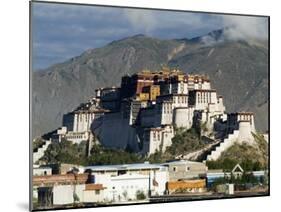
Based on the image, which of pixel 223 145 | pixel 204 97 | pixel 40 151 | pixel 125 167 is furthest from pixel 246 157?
pixel 40 151

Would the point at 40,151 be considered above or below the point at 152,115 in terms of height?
below

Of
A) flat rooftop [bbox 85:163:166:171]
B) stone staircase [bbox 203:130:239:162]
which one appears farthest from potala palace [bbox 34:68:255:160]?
flat rooftop [bbox 85:163:166:171]

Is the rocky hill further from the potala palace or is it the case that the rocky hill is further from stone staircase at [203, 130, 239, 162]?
stone staircase at [203, 130, 239, 162]

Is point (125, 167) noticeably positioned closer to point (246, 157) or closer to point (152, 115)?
point (152, 115)

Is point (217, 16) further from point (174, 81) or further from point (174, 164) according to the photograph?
point (174, 164)

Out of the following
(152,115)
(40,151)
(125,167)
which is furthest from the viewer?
(152,115)

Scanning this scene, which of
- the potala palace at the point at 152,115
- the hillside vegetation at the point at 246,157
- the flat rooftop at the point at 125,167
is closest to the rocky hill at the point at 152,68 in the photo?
the potala palace at the point at 152,115
